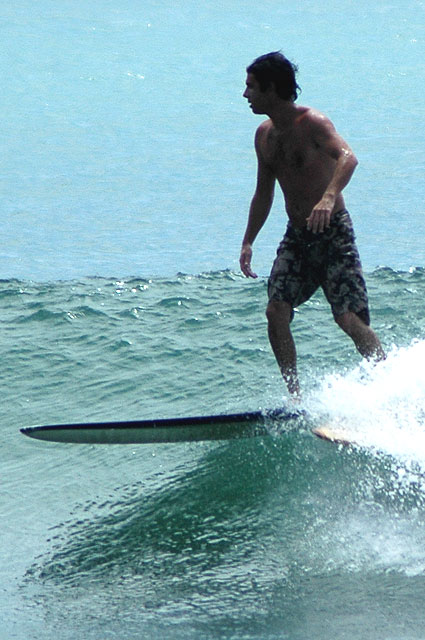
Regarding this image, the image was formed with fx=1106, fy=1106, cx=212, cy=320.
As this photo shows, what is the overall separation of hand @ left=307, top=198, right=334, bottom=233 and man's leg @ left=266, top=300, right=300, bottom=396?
56 centimetres

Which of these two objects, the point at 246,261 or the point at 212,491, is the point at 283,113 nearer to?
the point at 246,261

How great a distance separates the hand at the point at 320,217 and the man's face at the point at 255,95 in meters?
0.55

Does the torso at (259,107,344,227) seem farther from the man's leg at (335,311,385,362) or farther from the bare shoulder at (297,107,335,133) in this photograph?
the man's leg at (335,311,385,362)

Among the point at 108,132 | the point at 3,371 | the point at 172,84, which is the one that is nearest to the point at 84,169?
the point at 108,132

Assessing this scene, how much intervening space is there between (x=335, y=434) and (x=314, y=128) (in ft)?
4.35

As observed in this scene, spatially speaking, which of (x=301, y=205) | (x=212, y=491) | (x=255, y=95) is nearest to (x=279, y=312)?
(x=301, y=205)

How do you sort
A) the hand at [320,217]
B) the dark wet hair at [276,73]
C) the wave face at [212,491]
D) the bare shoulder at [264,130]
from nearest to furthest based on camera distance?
the wave face at [212,491]
the hand at [320,217]
the dark wet hair at [276,73]
the bare shoulder at [264,130]

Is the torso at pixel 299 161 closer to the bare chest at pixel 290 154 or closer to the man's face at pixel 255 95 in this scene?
the bare chest at pixel 290 154

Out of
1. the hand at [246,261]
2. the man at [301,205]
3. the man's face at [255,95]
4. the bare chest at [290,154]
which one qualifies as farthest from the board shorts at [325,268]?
the man's face at [255,95]

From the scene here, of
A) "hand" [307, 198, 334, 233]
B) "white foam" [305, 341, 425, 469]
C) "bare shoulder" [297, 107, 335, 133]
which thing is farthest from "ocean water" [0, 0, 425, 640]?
"bare shoulder" [297, 107, 335, 133]

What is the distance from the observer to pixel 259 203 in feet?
17.0

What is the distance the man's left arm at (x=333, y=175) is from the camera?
178 inches

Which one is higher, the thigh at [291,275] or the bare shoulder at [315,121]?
the bare shoulder at [315,121]

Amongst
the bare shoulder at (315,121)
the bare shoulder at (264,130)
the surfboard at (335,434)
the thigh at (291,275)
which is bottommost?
the surfboard at (335,434)
